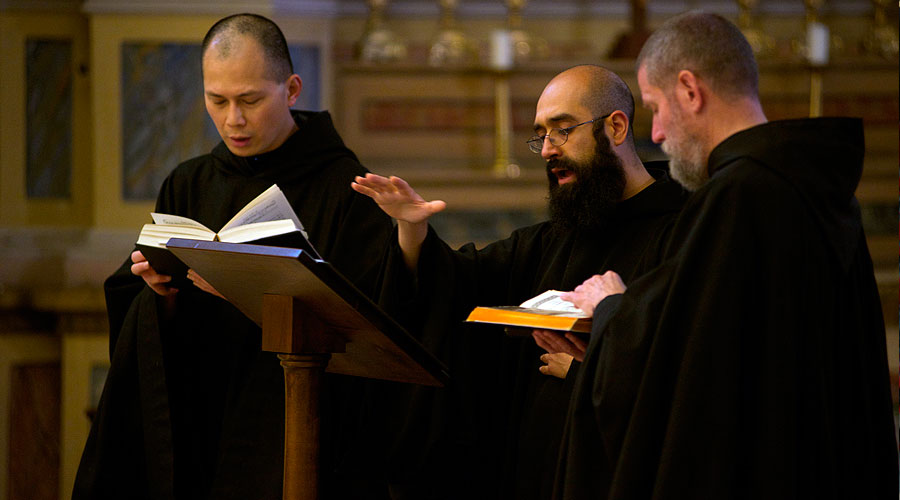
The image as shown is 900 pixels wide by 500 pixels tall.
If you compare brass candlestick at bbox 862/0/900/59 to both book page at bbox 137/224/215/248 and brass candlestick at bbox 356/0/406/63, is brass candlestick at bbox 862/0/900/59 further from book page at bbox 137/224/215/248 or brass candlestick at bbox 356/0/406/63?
book page at bbox 137/224/215/248

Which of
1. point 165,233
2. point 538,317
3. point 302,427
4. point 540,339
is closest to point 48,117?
point 165,233

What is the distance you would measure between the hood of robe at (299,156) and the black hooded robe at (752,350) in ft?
4.63

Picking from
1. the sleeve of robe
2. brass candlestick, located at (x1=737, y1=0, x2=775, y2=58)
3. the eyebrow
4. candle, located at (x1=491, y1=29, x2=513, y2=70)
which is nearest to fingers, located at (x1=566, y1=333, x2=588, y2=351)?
the sleeve of robe

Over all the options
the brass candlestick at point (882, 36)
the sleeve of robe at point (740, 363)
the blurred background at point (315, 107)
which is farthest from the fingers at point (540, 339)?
the brass candlestick at point (882, 36)

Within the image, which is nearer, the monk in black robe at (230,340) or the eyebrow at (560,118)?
the eyebrow at (560,118)

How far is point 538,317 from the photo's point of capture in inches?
97.0

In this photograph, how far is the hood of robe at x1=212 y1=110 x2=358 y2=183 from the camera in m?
3.54

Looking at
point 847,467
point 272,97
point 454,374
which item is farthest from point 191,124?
point 847,467

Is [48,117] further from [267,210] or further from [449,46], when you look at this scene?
[267,210]

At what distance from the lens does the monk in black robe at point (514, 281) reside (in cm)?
306

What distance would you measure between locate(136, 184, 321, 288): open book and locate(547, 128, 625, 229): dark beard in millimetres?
865

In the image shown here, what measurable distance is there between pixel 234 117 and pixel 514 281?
1.08 m

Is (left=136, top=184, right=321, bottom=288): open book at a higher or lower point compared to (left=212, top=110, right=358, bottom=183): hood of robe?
lower

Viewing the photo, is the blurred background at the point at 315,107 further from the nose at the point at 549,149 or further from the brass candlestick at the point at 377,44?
the nose at the point at 549,149
